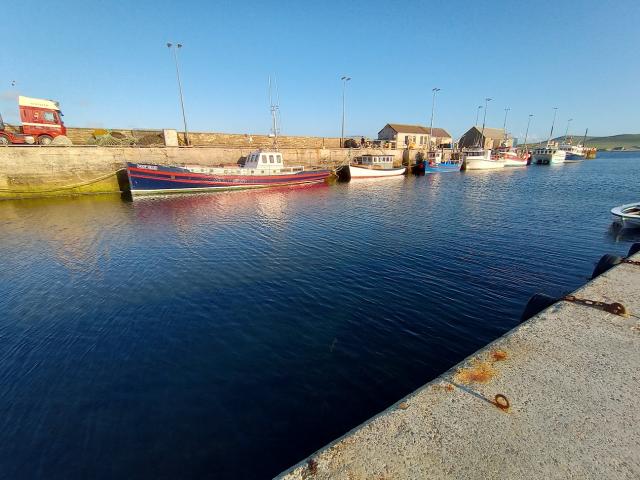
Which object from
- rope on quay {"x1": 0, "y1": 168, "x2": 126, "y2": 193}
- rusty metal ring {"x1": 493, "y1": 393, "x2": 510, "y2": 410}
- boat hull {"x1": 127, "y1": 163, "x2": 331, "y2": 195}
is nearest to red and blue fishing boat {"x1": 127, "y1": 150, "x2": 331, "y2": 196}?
boat hull {"x1": 127, "y1": 163, "x2": 331, "y2": 195}

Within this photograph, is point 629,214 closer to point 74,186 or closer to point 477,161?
point 74,186

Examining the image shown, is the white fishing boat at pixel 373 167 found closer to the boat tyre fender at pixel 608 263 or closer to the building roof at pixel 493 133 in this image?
the boat tyre fender at pixel 608 263

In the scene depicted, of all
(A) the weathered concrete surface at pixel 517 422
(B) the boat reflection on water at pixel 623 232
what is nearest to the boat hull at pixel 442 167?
(B) the boat reflection on water at pixel 623 232

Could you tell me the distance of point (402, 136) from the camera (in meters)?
59.0

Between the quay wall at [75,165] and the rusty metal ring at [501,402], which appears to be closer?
the rusty metal ring at [501,402]

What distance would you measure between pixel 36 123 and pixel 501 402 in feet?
112

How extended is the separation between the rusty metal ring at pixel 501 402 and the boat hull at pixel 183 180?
1007 inches

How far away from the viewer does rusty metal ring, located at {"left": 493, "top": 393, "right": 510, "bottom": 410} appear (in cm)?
272

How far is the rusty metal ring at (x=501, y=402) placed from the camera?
107 inches

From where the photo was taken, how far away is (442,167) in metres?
45.3

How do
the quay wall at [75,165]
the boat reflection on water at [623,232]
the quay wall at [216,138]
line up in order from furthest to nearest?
the quay wall at [216,138], the quay wall at [75,165], the boat reflection on water at [623,232]

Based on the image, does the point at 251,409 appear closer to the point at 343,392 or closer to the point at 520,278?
the point at 343,392

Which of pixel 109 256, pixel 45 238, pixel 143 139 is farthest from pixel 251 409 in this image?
pixel 143 139

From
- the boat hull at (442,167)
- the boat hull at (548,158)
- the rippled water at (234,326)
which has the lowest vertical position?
the rippled water at (234,326)
